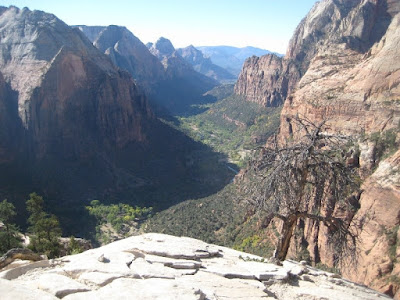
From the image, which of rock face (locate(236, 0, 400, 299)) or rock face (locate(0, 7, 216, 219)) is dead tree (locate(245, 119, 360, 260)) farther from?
rock face (locate(0, 7, 216, 219))

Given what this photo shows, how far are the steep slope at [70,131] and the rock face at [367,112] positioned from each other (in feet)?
108

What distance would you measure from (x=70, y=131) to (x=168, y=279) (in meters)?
67.2

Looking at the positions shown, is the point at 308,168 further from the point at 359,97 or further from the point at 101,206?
the point at 101,206

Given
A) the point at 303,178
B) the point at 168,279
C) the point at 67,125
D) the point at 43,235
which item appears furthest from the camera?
the point at 67,125

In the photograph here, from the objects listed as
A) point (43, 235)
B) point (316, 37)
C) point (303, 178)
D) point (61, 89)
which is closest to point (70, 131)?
point (61, 89)

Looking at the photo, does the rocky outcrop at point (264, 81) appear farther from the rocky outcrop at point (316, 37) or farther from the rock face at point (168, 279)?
the rock face at point (168, 279)

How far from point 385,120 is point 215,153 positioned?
6626 cm

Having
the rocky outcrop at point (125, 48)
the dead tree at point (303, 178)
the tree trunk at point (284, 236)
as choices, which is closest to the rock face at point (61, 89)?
the tree trunk at point (284, 236)

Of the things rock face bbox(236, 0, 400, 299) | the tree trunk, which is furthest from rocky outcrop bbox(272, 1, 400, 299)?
the tree trunk

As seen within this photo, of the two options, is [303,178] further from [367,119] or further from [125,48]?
[125,48]

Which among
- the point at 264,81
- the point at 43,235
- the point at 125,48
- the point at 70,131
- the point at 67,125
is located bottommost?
the point at 43,235

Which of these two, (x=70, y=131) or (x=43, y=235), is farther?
(x=70, y=131)

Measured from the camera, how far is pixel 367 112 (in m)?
35.3

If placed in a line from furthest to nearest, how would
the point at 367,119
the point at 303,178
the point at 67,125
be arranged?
1. the point at 67,125
2. the point at 367,119
3. the point at 303,178
